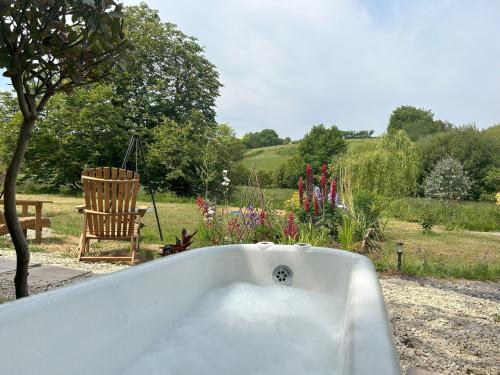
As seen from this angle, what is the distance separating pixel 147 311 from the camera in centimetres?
186

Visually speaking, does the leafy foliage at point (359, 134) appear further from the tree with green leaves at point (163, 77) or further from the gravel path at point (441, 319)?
the gravel path at point (441, 319)

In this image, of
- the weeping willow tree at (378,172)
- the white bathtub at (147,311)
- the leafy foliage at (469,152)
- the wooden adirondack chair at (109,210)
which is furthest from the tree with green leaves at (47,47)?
the leafy foliage at (469,152)

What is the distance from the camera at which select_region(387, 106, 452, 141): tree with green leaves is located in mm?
28844

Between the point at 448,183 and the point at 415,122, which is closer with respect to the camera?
the point at 448,183

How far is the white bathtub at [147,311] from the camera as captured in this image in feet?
3.59

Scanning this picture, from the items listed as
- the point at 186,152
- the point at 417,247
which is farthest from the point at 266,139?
the point at 417,247

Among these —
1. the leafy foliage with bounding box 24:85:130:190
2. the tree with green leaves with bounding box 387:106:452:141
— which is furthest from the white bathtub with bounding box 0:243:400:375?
the tree with green leaves with bounding box 387:106:452:141

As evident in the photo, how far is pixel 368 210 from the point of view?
17.2 feet

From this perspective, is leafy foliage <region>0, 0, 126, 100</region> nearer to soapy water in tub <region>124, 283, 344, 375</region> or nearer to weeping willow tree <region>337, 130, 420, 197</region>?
soapy water in tub <region>124, 283, 344, 375</region>

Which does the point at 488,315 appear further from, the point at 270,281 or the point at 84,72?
the point at 84,72

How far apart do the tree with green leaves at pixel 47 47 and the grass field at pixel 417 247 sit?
2.43 metres

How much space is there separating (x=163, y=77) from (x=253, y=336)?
593 inches

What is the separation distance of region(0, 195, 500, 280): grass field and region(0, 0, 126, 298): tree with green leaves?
243 cm

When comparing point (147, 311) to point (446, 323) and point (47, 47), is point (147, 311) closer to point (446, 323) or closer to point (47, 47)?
point (47, 47)
